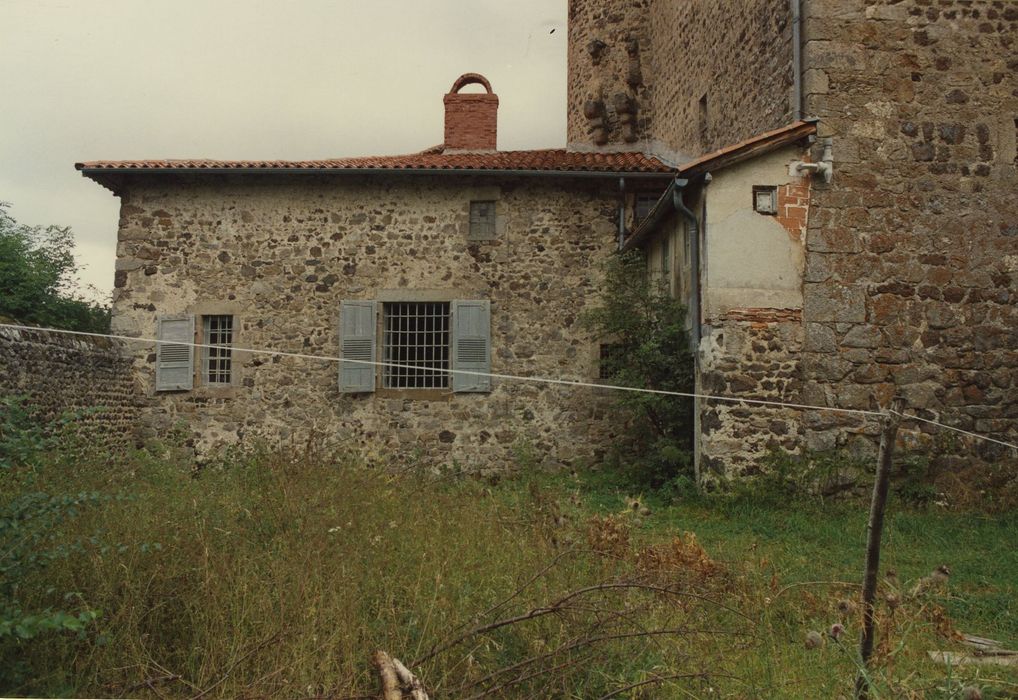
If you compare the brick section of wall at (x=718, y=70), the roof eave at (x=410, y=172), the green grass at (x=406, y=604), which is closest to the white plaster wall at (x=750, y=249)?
Answer: the brick section of wall at (x=718, y=70)

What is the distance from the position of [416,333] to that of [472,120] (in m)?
3.89

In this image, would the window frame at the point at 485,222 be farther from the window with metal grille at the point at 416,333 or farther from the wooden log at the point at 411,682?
the wooden log at the point at 411,682

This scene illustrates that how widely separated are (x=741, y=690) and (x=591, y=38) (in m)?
14.2

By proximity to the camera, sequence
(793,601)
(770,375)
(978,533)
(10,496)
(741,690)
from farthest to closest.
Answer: (770,375), (978,533), (793,601), (10,496), (741,690)

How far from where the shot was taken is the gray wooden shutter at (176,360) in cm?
1221

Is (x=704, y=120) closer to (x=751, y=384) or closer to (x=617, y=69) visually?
(x=617, y=69)

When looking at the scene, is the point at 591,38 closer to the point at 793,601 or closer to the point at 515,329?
the point at 515,329

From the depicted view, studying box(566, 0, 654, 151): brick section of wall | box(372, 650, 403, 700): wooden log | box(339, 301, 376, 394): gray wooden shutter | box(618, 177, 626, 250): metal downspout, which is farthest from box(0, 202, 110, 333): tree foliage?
box(566, 0, 654, 151): brick section of wall

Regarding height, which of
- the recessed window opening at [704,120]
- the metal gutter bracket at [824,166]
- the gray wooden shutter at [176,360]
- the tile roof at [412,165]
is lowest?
the gray wooden shutter at [176,360]

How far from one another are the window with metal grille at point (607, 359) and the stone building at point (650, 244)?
0.51 feet

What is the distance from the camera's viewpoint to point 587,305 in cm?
1204

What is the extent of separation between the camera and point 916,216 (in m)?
8.96

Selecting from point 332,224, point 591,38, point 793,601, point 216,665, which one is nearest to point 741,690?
point 793,601

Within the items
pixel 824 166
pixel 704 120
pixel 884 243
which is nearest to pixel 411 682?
pixel 824 166
